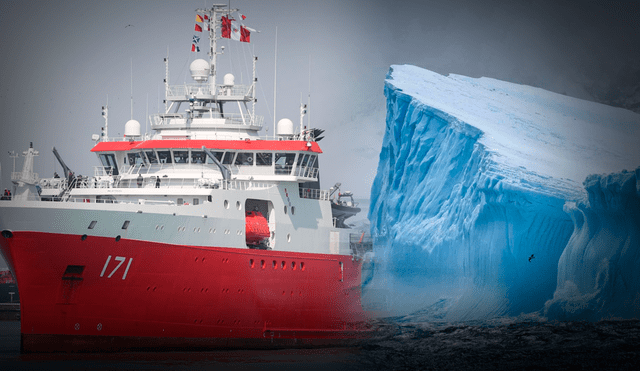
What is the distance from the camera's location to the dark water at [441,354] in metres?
17.9

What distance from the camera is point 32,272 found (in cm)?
1764

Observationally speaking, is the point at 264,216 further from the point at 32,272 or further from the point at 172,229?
the point at 32,272

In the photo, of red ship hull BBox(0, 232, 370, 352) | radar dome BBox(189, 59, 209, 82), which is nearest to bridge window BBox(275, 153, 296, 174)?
red ship hull BBox(0, 232, 370, 352)

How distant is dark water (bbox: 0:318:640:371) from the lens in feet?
58.7

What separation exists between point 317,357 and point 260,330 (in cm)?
175

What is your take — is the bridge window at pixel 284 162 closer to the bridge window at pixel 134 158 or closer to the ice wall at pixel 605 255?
the bridge window at pixel 134 158

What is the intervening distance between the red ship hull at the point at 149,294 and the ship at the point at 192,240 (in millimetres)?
29

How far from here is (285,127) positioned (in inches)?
937

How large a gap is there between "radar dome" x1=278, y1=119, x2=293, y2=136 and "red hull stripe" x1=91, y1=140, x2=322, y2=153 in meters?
0.60

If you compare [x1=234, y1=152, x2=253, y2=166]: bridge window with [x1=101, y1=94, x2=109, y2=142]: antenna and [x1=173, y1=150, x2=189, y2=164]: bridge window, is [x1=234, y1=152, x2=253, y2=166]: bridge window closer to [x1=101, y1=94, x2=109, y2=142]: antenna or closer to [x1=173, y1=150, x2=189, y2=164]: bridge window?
[x1=173, y1=150, x2=189, y2=164]: bridge window

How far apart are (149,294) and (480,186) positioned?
1203cm

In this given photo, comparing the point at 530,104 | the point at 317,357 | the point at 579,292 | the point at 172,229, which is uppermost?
the point at 530,104

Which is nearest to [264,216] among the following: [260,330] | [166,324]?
[260,330]

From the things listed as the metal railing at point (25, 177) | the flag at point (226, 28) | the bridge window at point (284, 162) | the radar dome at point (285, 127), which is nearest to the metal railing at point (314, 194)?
the bridge window at point (284, 162)
